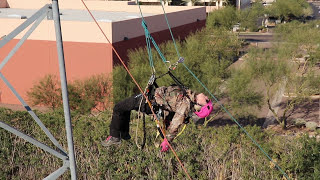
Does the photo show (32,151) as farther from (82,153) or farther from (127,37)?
(127,37)

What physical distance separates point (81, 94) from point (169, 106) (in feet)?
49.9

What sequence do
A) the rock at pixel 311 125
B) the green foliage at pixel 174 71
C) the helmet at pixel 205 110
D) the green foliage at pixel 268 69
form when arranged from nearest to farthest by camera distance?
the helmet at pixel 205 110 < the green foliage at pixel 174 71 < the rock at pixel 311 125 < the green foliage at pixel 268 69

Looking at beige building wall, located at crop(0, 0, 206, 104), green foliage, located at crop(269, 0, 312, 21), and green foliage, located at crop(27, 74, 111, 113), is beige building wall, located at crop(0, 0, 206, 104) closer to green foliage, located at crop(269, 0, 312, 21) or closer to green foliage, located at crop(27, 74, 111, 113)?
green foliage, located at crop(27, 74, 111, 113)

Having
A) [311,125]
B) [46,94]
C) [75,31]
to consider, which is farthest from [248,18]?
[46,94]

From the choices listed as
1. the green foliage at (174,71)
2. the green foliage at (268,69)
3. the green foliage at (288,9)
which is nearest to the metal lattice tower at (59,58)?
the green foliage at (174,71)

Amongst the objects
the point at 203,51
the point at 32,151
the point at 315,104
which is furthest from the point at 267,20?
the point at 32,151

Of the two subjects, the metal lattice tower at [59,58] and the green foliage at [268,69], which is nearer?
the metal lattice tower at [59,58]

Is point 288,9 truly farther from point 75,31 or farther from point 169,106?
point 169,106

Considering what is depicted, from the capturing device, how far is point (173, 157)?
12.2 meters

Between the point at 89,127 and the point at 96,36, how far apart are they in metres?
12.1

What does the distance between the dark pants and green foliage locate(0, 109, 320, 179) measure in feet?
11.6

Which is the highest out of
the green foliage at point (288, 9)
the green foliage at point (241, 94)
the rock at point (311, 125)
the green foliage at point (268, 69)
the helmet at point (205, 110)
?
the helmet at point (205, 110)

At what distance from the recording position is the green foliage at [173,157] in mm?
11492

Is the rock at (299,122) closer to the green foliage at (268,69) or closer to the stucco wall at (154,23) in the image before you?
the green foliage at (268,69)
